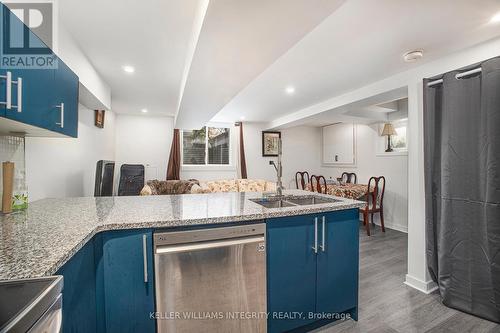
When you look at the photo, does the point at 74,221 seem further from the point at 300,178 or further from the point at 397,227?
the point at 300,178

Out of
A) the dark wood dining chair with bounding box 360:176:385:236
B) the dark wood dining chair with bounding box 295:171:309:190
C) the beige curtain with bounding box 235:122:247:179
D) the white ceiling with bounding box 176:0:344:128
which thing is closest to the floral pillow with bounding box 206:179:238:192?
the beige curtain with bounding box 235:122:247:179

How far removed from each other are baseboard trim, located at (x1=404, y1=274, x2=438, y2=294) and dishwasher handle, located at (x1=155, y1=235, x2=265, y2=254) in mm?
1865

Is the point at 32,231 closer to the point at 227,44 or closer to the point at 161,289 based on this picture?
the point at 161,289

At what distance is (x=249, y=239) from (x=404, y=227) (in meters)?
3.90

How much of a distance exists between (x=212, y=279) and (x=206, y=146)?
451 centimetres

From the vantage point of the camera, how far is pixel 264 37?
1.43 meters

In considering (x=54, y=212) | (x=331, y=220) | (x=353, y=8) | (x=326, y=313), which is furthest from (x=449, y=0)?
(x=54, y=212)

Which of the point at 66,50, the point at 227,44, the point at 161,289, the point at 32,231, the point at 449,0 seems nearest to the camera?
the point at 32,231

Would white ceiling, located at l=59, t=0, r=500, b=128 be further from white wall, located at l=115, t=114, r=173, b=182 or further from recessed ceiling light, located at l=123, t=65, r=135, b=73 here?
white wall, located at l=115, t=114, r=173, b=182

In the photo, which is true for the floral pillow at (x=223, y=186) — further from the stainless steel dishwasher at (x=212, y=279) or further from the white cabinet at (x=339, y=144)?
the stainless steel dishwasher at (x=212, y=279)

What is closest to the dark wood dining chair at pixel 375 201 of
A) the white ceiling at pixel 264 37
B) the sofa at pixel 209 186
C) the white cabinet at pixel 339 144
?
the white cabinet at pixel 339 144

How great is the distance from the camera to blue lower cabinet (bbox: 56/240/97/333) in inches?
33.7

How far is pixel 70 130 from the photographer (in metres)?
1.61

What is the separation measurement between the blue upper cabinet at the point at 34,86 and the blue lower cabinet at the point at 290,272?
1457 mm
